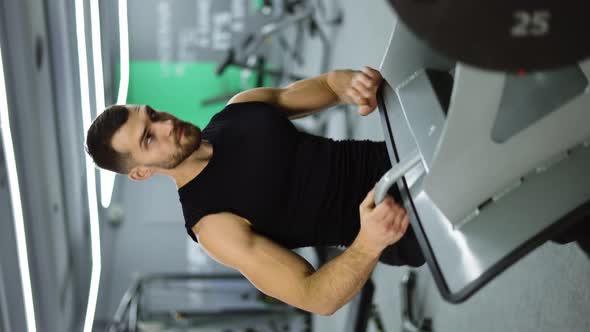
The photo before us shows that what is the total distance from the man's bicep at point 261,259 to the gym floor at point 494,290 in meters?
0.71

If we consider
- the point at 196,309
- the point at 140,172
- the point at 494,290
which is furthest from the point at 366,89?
the point at 196,309

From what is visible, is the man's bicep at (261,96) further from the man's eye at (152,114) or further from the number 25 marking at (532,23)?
the number 25 marking at (532,23)

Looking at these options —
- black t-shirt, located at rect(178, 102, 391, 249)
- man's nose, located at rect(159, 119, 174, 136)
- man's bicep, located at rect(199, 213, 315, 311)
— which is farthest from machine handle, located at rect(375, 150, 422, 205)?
man's nose, located at rect(159, 119, 174, 136)

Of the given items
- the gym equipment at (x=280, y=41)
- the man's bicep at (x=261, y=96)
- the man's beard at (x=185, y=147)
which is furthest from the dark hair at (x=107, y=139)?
the gym equipment at (x=280, y=41)

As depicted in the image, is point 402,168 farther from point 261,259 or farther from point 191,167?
point 191,167

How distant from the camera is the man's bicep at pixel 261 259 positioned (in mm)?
1558

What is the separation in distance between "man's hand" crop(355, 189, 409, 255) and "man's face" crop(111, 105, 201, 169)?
723 millimetres

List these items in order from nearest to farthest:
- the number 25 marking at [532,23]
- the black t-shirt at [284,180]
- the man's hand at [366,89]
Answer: the number 25 marking at [532,23] → the man's hand at [366,89] → the black t-shirt at [284,180]

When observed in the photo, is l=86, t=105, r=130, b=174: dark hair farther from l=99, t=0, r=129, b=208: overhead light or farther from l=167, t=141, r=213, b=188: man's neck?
l=99, t=0, r=129, b=208: overhead light

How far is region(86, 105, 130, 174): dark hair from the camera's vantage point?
1908 millimetres

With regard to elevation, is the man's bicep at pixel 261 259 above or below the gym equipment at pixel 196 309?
above

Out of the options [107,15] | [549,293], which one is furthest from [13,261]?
[107,15]

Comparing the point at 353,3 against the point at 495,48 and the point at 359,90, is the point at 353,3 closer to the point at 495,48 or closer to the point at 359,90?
the point at 359,90

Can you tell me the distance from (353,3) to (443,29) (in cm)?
363
